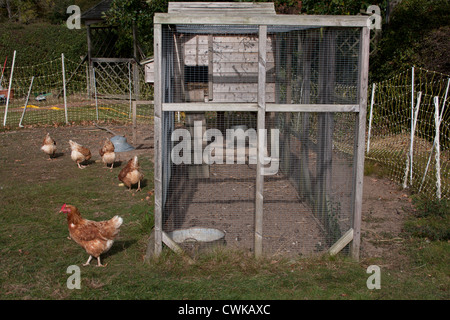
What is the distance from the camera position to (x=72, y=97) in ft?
61.0

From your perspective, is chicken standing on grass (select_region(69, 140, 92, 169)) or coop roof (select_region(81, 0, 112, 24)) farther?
coop roof (select_region(81, 0, 112, 24))

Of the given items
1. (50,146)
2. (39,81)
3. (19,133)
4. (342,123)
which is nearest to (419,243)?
(342,123)

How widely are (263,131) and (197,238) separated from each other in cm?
141

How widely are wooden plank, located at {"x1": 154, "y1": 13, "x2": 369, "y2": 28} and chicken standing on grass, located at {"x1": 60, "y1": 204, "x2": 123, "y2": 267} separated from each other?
202cm

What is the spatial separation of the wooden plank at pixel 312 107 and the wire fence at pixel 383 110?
254 centimetres

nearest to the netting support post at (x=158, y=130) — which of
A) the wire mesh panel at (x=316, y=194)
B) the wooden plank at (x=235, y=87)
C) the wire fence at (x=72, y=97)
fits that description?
the wire mesh panel at (x=316, y=194)

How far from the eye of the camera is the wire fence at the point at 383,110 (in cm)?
711

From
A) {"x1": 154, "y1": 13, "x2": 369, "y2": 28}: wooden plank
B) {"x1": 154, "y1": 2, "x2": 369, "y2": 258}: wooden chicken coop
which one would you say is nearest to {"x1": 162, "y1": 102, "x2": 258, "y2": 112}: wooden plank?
{"x1": 154, "y1": 2, "x2": 369, "y2": 258}: wooden chicken coop

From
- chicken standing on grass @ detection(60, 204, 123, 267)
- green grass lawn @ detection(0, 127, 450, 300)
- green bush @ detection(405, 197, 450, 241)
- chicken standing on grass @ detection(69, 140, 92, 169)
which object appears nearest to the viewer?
green grass lawn @ detection(0, 127, 450, 300)

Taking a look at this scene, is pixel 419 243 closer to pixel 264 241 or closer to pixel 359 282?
pixel 359 282

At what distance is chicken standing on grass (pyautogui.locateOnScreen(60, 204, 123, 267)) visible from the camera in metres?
4.36

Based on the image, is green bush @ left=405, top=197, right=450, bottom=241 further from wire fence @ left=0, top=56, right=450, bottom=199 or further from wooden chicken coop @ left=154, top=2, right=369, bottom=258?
wooden chicken coop @ left=154, top=2, right=369, bottom=258

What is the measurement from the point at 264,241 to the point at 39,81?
1738 centimetres

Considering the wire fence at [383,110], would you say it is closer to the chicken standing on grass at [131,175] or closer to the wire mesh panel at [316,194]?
the wire mesh panel at [316,194]
